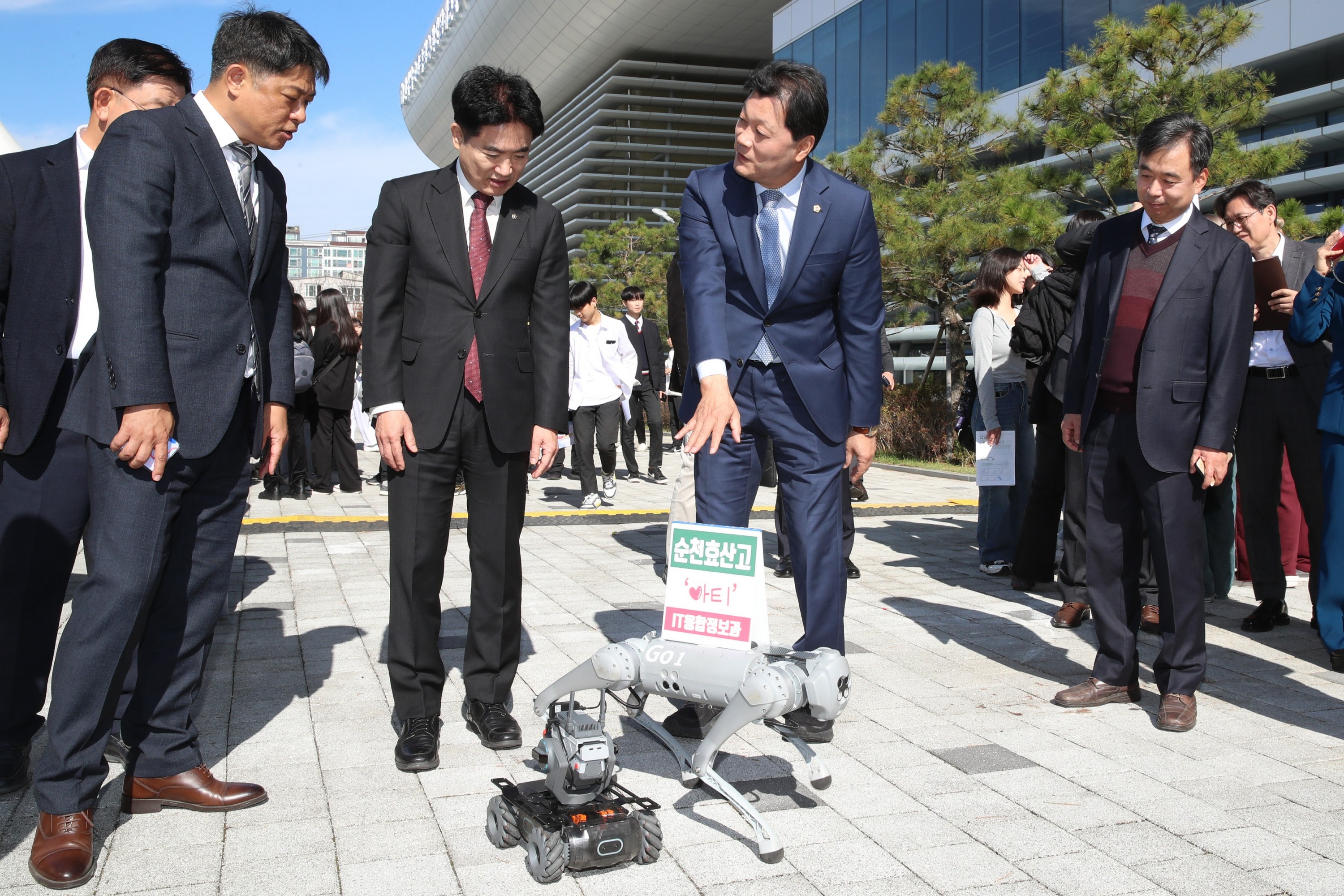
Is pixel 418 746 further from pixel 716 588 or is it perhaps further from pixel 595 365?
pixel 595 365

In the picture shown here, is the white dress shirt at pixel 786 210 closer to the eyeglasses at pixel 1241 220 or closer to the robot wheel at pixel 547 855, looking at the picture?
the robot wheel at pixel 547 855

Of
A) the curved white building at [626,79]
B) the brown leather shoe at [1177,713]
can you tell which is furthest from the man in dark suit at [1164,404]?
the curved white building at [626,79]

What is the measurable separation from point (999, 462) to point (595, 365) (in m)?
5.28

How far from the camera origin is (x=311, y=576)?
680 centimetres

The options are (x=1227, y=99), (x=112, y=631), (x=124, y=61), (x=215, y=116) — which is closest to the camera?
(x=112, y=631)

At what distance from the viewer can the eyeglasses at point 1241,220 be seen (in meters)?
5.39

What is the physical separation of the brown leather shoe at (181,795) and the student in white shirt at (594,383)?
25.3ft

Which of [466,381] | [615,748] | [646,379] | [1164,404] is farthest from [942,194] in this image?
[615,748]

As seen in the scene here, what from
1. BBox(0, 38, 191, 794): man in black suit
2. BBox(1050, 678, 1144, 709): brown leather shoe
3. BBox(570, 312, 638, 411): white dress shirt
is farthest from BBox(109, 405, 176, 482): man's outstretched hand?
BBox(570, 312, 638, 411): white dress shirt

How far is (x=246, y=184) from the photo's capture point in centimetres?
315

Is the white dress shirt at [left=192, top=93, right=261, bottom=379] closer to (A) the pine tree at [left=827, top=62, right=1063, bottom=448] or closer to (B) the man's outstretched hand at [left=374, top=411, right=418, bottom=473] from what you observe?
(B) the man's outstretched hand at [left=374, top=411, right=418, bottom=473]

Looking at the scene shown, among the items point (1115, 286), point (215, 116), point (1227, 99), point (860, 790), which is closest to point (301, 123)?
point (215, 116)

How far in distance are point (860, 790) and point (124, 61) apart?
3.40m

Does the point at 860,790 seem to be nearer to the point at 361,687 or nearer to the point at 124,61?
the point at 361,687
